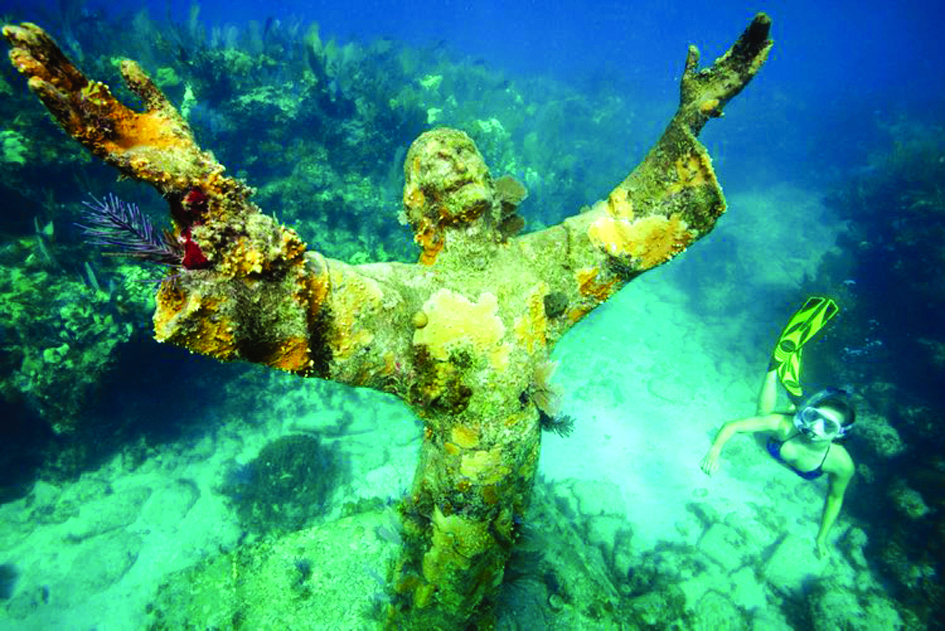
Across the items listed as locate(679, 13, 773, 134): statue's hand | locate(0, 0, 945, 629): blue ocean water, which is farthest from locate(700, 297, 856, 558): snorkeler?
locate(679, 13, 773, 134): statue's hand

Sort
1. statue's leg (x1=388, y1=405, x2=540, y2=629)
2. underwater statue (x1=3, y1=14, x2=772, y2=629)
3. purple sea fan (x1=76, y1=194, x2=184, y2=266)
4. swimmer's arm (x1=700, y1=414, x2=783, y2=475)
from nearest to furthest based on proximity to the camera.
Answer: purple sea fan (x1=76, y1=194, x2=184, y2=266)
underwater statue (x1=3, y1=14, x2=772, y2=629)
statue's leg (x1=388, y1=405, x2=540, y2=629)
swimmer's arm (x1=700, y1=414, x2=783, y2=475)

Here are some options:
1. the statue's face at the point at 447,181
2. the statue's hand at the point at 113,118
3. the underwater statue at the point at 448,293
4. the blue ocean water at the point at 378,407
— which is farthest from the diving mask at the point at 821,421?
the statue's hand at the point at 113,118

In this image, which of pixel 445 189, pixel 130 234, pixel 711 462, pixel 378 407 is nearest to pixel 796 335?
pixel 711 462

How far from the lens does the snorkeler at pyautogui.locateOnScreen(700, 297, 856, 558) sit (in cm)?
621

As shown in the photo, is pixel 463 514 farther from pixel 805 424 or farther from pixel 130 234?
pixel 805 424

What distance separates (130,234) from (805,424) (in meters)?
8.04

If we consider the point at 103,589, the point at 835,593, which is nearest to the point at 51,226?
the point at 103,589

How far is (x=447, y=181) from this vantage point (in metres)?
2.38

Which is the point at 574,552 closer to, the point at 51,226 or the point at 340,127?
the point at 51,226

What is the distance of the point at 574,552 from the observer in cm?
496

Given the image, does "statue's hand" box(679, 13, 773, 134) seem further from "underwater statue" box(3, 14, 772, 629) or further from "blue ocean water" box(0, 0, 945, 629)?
"blue ocean water" box(0, 0, 945, 629)

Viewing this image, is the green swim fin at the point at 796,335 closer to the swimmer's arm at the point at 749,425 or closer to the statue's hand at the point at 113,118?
the swimmer's arm at the point at 749,425

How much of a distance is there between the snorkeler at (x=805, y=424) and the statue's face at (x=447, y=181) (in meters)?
5.87

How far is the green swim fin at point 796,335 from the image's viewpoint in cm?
640
